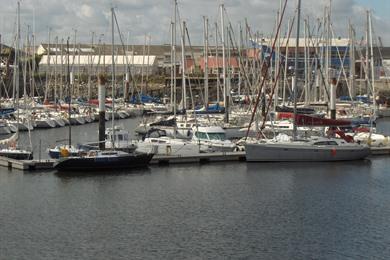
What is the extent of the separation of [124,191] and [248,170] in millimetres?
9466

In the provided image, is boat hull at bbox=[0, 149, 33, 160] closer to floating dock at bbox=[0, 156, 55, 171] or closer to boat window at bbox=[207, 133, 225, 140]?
floating dock at bbox=[0, 156, 55, 171]

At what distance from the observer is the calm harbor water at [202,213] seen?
27938mm

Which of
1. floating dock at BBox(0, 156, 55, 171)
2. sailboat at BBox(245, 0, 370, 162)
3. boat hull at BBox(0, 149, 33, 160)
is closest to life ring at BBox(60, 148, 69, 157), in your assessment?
floating dock at BBox(0, 156, 55, 171)

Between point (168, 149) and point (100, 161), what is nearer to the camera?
point (100, 161)

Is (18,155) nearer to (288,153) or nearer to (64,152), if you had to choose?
(64,152)

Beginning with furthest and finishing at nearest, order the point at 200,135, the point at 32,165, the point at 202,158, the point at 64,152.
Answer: the point at 200,135, the point at 202,158, the point at 64,152, the point at 32,165

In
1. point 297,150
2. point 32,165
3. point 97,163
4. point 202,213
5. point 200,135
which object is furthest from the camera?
point 200,135

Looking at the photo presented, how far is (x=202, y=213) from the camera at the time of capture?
111 ft

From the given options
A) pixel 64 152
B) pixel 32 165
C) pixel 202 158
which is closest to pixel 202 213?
pixel 64 152

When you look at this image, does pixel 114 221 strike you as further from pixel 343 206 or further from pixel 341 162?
pixel 341 162

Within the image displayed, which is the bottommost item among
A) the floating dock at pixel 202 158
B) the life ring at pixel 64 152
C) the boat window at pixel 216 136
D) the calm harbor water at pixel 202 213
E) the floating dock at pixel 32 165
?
the calm harbor water at pixel 202 213

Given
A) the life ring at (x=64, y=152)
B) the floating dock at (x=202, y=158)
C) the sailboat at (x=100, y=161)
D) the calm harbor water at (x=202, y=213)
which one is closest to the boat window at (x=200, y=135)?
the floating dock at (x=202, y=158)

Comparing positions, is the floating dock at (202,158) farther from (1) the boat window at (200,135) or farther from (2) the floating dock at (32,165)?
(2) the floating dock at (32,165)

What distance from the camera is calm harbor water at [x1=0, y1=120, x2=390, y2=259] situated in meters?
27.9
